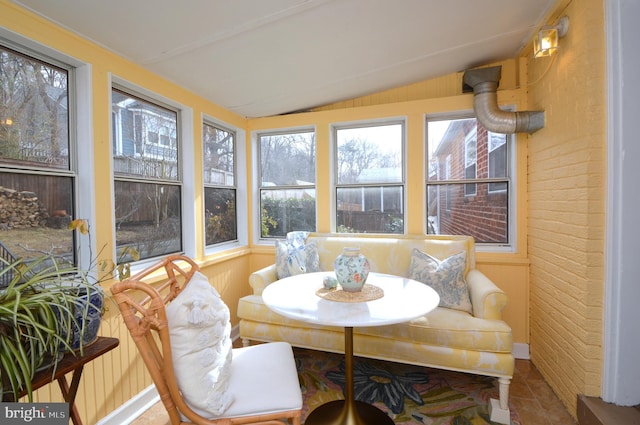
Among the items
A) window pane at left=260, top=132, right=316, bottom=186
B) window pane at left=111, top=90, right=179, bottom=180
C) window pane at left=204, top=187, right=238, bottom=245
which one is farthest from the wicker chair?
window pane at left=260, top=132, right=316, bottom=186

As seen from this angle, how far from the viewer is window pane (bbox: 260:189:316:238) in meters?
3.37

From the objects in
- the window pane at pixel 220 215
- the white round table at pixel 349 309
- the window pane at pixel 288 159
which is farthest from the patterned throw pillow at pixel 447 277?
the window pane at pixel 220 215

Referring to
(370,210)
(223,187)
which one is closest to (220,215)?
(223,187)

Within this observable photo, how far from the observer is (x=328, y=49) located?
7.10 ft

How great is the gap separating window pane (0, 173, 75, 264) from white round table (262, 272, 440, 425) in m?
1.21

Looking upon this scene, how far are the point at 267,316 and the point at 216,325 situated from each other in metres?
1.23

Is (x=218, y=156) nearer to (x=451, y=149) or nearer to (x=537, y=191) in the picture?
(x=451, y=149)

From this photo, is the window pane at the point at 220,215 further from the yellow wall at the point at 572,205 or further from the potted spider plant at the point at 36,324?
the yellow wall at the point at 572,205

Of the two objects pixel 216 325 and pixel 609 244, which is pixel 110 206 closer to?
pixel 216 325

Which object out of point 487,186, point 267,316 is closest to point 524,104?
point 487,186

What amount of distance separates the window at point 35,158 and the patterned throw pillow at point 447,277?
7.88 ft

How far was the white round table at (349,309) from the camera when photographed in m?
1.42

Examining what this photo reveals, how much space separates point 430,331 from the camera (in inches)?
79.4

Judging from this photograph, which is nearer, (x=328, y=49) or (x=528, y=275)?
(x=328, y=49)
